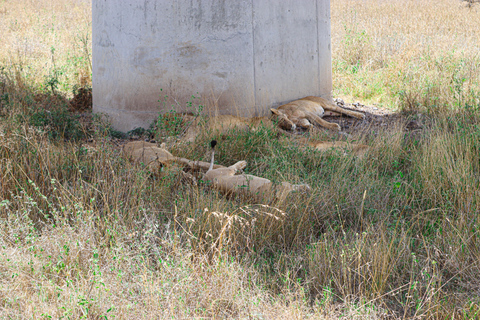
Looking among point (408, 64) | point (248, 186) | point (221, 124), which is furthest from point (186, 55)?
point (408, 64)

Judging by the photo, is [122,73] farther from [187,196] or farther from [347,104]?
[347,104]

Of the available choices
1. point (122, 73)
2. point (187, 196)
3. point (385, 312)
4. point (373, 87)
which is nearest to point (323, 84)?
point (373, 87)

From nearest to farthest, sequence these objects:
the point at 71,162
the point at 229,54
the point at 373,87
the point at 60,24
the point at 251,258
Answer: the point at 251,258 < the point at 71,162 < the point at 229,54 < the point at 373,87 < the point at 60,24

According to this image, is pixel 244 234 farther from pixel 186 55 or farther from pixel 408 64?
pixel 408 64

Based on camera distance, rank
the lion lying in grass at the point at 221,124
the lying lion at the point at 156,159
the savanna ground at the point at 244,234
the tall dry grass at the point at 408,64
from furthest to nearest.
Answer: the tall dry grass at the point at 408,64 → the lion lying in grass at the point at 221,124 → the lying lion at the point at 156,159 → the savanna ground at the point at 244,234

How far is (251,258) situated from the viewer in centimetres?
302

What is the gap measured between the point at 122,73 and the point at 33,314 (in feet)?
15.4

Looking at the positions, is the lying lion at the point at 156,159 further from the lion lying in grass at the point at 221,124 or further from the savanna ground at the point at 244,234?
the lion lying in grass at the point at 221,124

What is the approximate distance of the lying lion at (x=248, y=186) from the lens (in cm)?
361

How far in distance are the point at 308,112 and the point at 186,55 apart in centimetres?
195

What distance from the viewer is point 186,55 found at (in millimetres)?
6180

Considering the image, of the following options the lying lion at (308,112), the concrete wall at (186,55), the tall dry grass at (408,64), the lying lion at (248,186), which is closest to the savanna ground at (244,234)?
the lying lion at (248,186)

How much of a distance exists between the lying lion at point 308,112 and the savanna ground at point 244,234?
0.66m

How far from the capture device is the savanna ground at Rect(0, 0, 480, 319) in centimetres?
244
